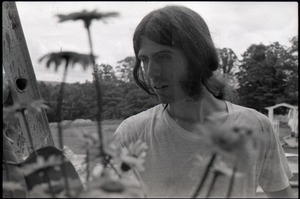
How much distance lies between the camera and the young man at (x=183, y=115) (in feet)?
2.38

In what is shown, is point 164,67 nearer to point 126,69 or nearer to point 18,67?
point 126,69

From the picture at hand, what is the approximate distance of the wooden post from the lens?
1.00m

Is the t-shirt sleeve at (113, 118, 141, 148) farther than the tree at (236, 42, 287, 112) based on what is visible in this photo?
Yes

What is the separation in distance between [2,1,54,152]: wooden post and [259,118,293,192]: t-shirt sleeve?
53 centimetres

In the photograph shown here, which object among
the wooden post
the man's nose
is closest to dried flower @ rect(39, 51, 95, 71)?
the man's nose

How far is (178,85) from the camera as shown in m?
0.79

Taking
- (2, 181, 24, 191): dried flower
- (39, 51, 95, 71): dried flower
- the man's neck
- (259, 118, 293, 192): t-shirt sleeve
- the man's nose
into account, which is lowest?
(259, 118, 293, 192): t-shirt sleeve

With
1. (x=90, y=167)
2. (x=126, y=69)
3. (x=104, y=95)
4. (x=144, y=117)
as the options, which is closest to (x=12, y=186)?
(x=90, y=167)

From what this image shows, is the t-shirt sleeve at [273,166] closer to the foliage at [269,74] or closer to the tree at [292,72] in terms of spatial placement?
the foliage at [269,74]

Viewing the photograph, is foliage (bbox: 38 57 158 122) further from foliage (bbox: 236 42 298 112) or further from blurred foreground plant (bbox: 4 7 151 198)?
foliage (bbox: 236 42 298 112)

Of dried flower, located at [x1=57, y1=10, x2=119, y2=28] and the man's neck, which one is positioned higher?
dried flower, located at [x1=57, y1=10, x2=119, y2=28]

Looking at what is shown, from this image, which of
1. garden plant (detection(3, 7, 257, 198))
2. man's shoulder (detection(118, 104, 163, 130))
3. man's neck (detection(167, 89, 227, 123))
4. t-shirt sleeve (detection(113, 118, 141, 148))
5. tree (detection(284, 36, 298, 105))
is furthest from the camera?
man's shoulder (detection(118, 104, 163, 130))

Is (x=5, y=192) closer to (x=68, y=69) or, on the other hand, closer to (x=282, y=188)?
(x=68, y=69)

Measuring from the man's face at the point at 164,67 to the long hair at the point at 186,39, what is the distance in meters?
0.01
